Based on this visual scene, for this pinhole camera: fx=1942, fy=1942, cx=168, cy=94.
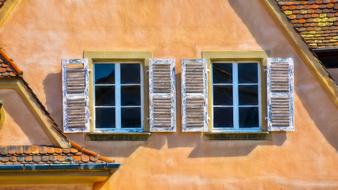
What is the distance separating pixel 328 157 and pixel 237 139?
1708 millimetres

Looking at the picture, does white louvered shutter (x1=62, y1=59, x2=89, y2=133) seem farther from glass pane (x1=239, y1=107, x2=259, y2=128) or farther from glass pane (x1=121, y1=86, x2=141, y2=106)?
glass pane (x1=239, y1=107, x2=259, y2=128)

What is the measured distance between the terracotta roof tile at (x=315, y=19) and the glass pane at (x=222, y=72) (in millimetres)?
1459

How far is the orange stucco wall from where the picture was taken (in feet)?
116

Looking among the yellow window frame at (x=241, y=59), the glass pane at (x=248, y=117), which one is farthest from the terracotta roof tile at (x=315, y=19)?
the glass pane at (x=248, y=117)

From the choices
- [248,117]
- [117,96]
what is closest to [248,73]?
[248,117]

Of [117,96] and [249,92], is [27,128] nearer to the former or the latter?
[117,96]

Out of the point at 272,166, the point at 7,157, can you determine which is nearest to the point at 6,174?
the point at 7,157

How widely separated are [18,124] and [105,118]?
1954 mm

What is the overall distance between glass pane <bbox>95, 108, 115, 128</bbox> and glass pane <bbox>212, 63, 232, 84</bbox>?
6.56 ft

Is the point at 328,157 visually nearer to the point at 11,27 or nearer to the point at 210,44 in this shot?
the point at 210,44

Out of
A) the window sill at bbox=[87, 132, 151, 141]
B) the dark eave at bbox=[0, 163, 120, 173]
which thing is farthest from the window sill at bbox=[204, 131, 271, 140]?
the dark eave at bbox=[0, 163, 120, 173]

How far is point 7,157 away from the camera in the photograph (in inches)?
1340

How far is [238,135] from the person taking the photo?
35.6 m

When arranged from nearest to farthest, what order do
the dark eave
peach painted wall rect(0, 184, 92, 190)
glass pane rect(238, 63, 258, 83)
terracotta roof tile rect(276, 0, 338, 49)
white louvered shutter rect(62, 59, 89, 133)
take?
the dark eave, peach painted wall rect(0, 184, 92, 190), white louvered shutter rect(62, 59, 89, 133), glass pane rect(238, 63, 258, 83), terracotta roof tile rect(276, 0, 338, 49)
